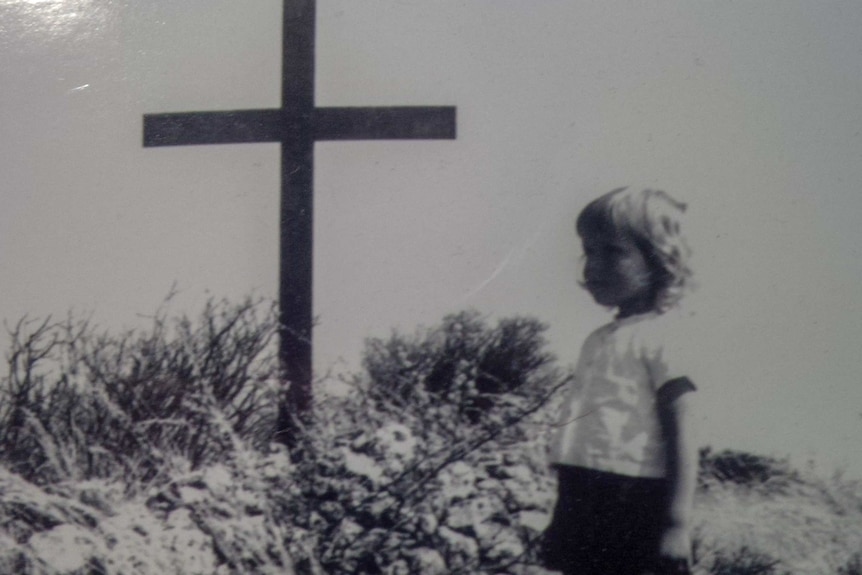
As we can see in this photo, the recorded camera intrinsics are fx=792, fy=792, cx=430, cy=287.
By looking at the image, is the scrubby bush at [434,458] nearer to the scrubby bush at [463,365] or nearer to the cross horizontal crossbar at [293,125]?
the scrubby bush at [463,365]

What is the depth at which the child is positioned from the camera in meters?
1.83

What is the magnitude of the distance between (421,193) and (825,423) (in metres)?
1.17

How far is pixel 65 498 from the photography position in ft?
6.67

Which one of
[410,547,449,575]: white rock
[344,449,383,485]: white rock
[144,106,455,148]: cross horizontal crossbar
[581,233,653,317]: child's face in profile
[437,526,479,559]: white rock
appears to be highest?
[144,106,455,148]: cross horizontal crossbar

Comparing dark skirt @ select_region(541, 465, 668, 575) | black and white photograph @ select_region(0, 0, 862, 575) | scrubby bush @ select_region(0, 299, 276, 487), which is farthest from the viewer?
scrubby bush @ select_region(0, 299, 276, 487)

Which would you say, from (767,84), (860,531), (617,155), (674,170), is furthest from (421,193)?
(860,531)

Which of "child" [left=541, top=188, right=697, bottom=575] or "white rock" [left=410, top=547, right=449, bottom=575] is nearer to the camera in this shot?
"child" [left=541, top=188, right=697, bottom=575]

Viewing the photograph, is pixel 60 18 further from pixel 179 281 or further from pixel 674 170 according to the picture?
pixel 674 170

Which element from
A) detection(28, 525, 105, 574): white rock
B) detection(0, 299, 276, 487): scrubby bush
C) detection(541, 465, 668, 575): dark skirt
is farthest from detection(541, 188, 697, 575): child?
detection(28, 525, 105, 574): white rock

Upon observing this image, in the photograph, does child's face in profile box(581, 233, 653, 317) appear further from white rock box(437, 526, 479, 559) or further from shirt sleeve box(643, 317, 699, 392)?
white rock box(437, 526, 479, 559)

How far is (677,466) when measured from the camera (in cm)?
184

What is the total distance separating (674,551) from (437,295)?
32.7 inches

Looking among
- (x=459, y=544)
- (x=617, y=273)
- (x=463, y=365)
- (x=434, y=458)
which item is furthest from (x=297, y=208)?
(x=459, y=544)

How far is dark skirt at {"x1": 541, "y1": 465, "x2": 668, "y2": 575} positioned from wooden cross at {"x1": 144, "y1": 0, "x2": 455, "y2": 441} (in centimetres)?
71
